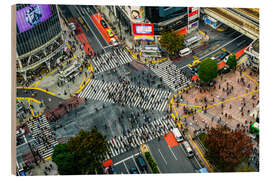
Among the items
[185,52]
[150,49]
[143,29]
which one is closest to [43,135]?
[150,49]

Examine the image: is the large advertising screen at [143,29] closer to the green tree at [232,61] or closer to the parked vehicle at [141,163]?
the green tree at [232,61]

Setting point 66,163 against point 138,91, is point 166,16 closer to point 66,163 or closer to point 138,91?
point 138,91

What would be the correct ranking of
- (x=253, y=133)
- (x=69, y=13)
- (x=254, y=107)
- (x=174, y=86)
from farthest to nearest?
(x=69, y=13), (x=174, y=86), (x=254, y=107), (x=253, y=133)

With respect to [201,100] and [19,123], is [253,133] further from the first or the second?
[19,123]

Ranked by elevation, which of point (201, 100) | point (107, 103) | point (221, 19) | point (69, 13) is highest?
point (69, 13)

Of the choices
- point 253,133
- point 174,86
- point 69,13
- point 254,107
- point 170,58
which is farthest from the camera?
point 69,13

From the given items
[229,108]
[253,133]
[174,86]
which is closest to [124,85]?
[174,86]
